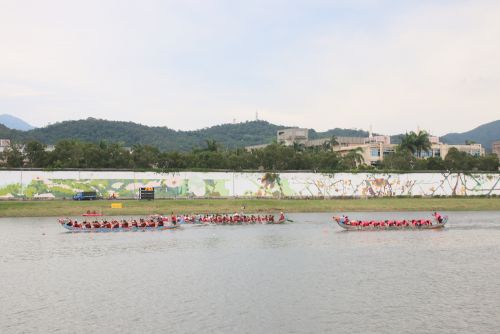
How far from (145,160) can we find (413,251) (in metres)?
83.1

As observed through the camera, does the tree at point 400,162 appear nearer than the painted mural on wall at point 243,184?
No

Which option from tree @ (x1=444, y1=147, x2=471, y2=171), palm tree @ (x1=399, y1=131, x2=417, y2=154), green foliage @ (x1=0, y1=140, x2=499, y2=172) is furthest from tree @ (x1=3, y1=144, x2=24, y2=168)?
palm tree @ (x1=399, y1=131, x2=417, y2=154)

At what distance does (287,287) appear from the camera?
127 feet

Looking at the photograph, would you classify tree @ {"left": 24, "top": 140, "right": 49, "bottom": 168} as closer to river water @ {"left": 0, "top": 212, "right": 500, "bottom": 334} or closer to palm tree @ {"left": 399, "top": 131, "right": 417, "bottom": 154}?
river water @ {"left": 0, "top": 212, "right": 500, "bottom": 334}

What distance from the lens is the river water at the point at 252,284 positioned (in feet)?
99.3

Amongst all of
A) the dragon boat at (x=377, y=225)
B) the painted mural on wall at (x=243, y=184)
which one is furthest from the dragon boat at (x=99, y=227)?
the painted mural on wall at (x=243, y=184)

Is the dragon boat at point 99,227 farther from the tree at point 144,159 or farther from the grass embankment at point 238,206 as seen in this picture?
the tree at point 144,159

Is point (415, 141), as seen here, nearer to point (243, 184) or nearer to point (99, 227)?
point (243, 184)

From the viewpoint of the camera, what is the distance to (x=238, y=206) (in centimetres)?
10475

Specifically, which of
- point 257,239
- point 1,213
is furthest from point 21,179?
point 257,239

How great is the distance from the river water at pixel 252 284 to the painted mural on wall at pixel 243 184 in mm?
42902

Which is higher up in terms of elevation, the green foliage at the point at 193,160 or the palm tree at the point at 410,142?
the palm tree at the point at 410,142

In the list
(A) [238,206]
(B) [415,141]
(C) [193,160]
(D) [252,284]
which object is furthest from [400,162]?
(D) [252,284]

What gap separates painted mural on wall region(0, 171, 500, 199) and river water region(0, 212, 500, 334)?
141 feet
